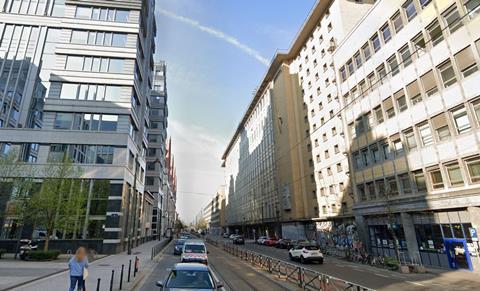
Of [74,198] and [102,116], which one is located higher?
[102,116]

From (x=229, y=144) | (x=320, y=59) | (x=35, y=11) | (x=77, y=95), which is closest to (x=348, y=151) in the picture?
(x=320, y=59)

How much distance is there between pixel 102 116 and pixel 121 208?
438 inches

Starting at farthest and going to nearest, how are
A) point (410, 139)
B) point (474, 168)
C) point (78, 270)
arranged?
point (410, 139)
point (474, 168)
point (78, 270)

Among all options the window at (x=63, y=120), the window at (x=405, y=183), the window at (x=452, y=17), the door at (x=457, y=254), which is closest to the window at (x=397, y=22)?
the window at (x=452, y=17)

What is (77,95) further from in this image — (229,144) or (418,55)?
(229,144)

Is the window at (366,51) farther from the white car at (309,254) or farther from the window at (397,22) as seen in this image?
the white car at (309,254)

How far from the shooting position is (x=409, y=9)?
81.7 ft

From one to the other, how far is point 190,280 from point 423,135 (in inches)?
888

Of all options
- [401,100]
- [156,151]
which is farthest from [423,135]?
[156,151]

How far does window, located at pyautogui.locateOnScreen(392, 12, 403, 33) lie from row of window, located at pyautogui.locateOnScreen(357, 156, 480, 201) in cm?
1278

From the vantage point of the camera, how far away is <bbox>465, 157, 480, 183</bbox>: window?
1922 cm

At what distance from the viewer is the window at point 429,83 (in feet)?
72.7

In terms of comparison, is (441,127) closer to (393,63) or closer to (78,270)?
(393,63)

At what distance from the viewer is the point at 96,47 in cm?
3659
